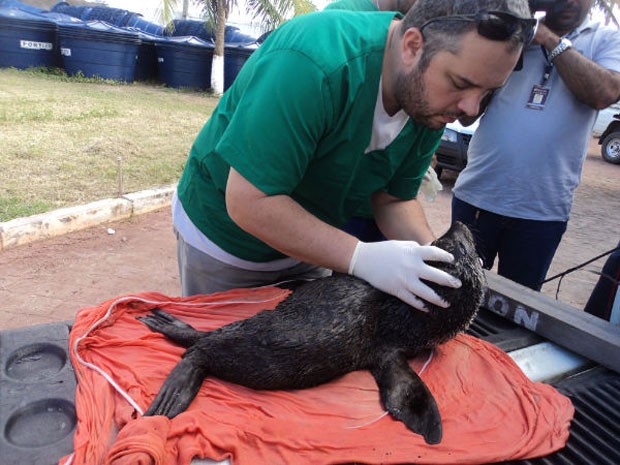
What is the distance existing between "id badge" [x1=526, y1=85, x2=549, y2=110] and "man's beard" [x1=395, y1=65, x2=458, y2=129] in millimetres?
1599

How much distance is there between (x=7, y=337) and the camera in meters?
1.95

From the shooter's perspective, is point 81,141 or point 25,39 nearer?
point 81,141

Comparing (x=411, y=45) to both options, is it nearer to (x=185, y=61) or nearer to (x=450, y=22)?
(x=450, y=22)

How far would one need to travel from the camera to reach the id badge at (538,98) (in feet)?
10.3

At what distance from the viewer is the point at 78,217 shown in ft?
17.4

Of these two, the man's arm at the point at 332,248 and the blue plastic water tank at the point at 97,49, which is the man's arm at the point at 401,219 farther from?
the blue plastic water tank at the point at 97,49

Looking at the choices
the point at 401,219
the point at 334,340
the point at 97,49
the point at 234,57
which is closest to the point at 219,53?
the point at 234,57

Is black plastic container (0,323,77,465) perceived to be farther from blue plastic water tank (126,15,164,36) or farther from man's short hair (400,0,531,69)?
blue plastic water tank (126,15,164,36)

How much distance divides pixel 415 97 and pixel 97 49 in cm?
1519

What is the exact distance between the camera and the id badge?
10.3 ft

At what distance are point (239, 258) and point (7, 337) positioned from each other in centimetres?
97

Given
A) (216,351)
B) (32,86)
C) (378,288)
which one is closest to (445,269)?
(378,288)

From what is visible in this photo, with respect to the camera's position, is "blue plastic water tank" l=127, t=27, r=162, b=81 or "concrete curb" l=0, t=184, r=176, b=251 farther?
"blue plastic water tank" l=127, t=27, r=162, b=81

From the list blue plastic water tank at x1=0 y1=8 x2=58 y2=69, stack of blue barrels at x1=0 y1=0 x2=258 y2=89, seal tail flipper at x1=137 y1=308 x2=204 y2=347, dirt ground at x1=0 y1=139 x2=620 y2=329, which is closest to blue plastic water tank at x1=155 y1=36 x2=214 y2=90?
stack of blue barrels at x1=0 y1=0 x2=258 y2=89
